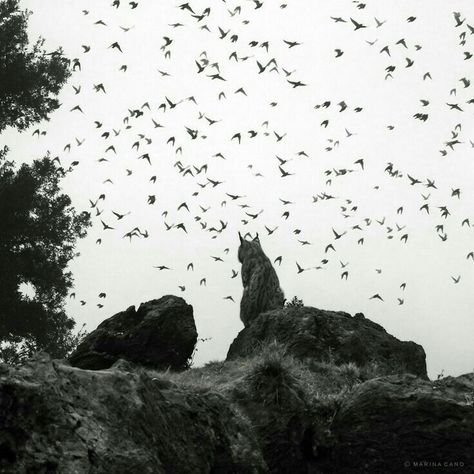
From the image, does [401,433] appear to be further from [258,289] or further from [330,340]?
[258,289]

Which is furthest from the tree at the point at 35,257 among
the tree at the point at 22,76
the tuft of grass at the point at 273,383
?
the tuft of grass at the point at 273,383

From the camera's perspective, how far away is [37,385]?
7.05 m

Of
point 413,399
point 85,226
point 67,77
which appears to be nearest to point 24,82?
point 67,77

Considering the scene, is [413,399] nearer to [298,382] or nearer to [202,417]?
[298,382]

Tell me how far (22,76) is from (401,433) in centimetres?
2211

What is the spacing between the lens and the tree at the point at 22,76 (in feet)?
89.2

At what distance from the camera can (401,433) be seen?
1089 centimetres

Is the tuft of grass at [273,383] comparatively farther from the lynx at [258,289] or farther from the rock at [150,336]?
the lynx at [258,289]

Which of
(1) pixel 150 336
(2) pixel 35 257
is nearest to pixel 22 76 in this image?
(2) pixel 35 257

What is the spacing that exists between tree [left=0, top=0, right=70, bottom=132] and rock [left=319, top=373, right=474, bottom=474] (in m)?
21.1

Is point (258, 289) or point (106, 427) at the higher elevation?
point (258, 289)

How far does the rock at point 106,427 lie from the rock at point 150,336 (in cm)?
646

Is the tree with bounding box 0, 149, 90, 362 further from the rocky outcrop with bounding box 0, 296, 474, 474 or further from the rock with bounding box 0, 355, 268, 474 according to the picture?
the rock with bounding box 0, 355, 268, 474

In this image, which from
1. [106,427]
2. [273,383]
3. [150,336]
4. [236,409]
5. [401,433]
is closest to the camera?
[106,427]
